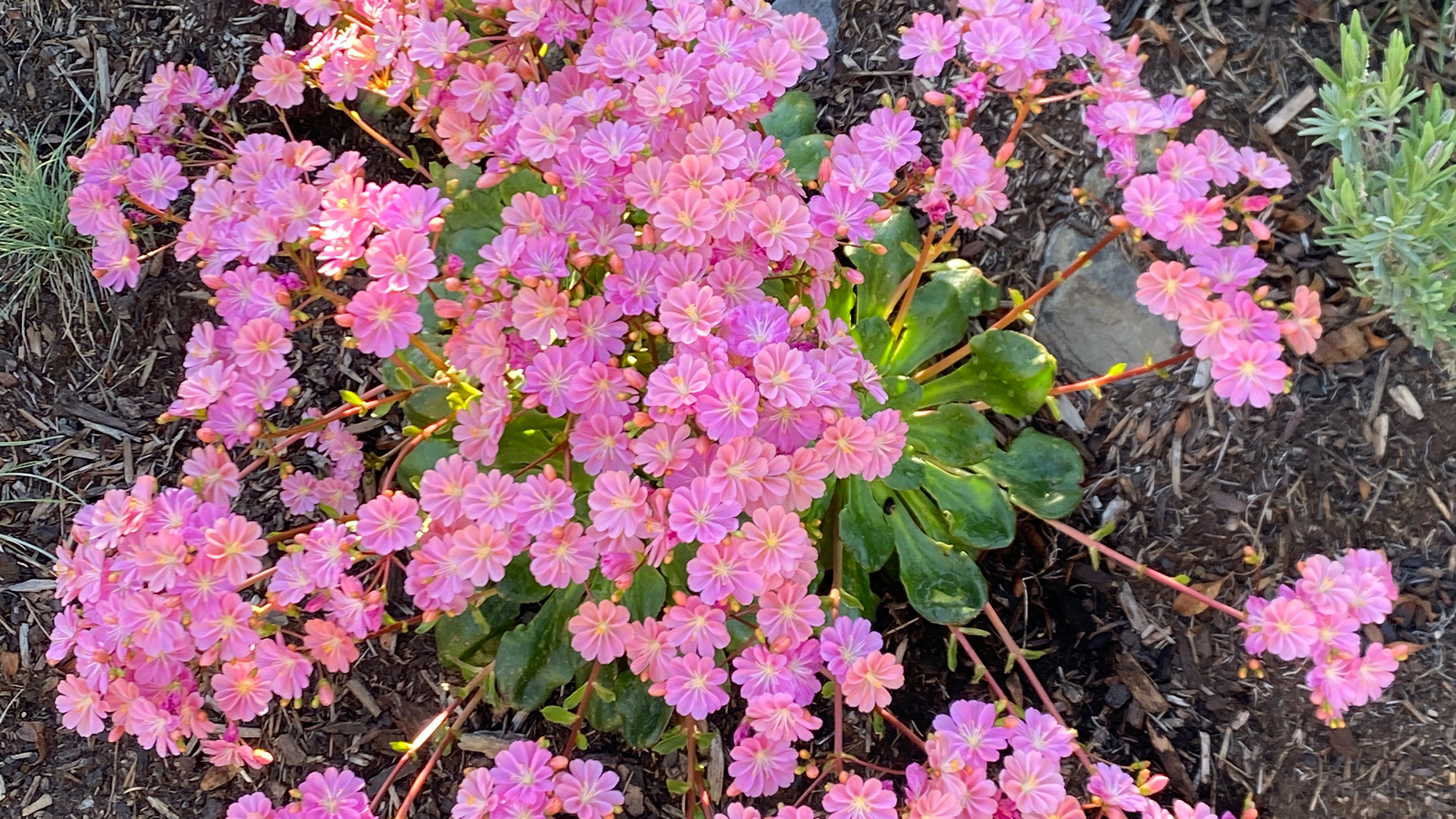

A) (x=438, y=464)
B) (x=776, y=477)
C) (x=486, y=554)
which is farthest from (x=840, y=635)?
(x=438, y=464)

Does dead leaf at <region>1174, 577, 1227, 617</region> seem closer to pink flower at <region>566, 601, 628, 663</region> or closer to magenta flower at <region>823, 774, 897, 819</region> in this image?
magenta flower at <region>823, 774, 897, 819</region>

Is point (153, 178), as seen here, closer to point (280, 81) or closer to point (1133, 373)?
point (280, 81)

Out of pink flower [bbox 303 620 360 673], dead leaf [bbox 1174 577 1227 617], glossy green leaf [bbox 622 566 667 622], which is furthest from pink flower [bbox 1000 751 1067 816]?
pink flower [bbox 303 620 360 673]

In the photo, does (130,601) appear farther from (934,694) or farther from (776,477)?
(934,694)

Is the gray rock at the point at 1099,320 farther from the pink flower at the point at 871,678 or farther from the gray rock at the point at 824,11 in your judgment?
the pink flower at the point at 871,678

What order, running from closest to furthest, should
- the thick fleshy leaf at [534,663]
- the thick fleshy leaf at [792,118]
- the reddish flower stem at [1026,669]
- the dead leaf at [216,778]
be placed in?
the reddish flower stem at [1026,669]
the thick fleshy leaf at [534,663]
the thick fleshy leaf at [792,118]
the dead leaf at [216,778]

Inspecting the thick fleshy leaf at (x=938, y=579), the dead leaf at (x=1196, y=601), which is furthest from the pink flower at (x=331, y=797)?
Answer: the dead leaf at (x=1196, y=601)
